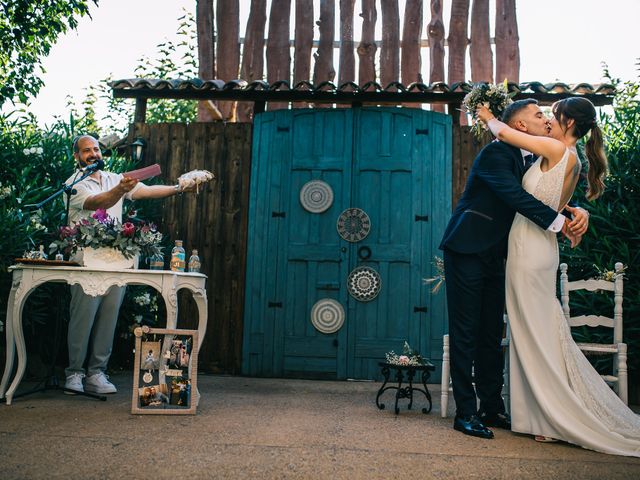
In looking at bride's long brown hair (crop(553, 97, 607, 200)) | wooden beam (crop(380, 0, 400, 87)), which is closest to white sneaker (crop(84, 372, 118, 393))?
bride's long brown hair (crop(553, 97, 607, 200))

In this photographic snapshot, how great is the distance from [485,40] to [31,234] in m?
5.37

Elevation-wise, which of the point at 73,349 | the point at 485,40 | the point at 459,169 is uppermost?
the point at 485,40

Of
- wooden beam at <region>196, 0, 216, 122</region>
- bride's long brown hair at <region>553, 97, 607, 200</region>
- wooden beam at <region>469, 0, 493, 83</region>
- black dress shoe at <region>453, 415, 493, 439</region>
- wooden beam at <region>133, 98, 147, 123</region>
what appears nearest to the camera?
black dress shoe at <region>453, 415, 493, 439</region>

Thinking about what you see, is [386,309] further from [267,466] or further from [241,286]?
[267,466]

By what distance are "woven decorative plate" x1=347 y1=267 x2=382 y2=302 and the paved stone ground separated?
198 centimetres

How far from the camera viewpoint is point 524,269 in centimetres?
359

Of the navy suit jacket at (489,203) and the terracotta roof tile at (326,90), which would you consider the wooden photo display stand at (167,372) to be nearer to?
the navy suit jacket at (489,203)

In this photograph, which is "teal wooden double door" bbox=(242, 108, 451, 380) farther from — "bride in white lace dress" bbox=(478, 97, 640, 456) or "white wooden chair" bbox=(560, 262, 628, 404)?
"bride in white lace dress" bbox=(478, 97, 640, 456)

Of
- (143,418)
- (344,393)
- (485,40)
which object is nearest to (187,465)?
(143,418)

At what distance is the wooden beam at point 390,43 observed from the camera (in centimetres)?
730

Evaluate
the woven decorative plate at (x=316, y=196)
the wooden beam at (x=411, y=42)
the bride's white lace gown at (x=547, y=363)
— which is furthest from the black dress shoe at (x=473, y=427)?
the wooden beam at (x=411, y=42)

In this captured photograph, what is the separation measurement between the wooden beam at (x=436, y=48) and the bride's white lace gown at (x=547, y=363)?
12.7 feet

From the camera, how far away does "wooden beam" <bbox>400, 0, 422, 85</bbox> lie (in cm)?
727

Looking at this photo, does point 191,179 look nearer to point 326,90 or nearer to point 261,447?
point 261,447
